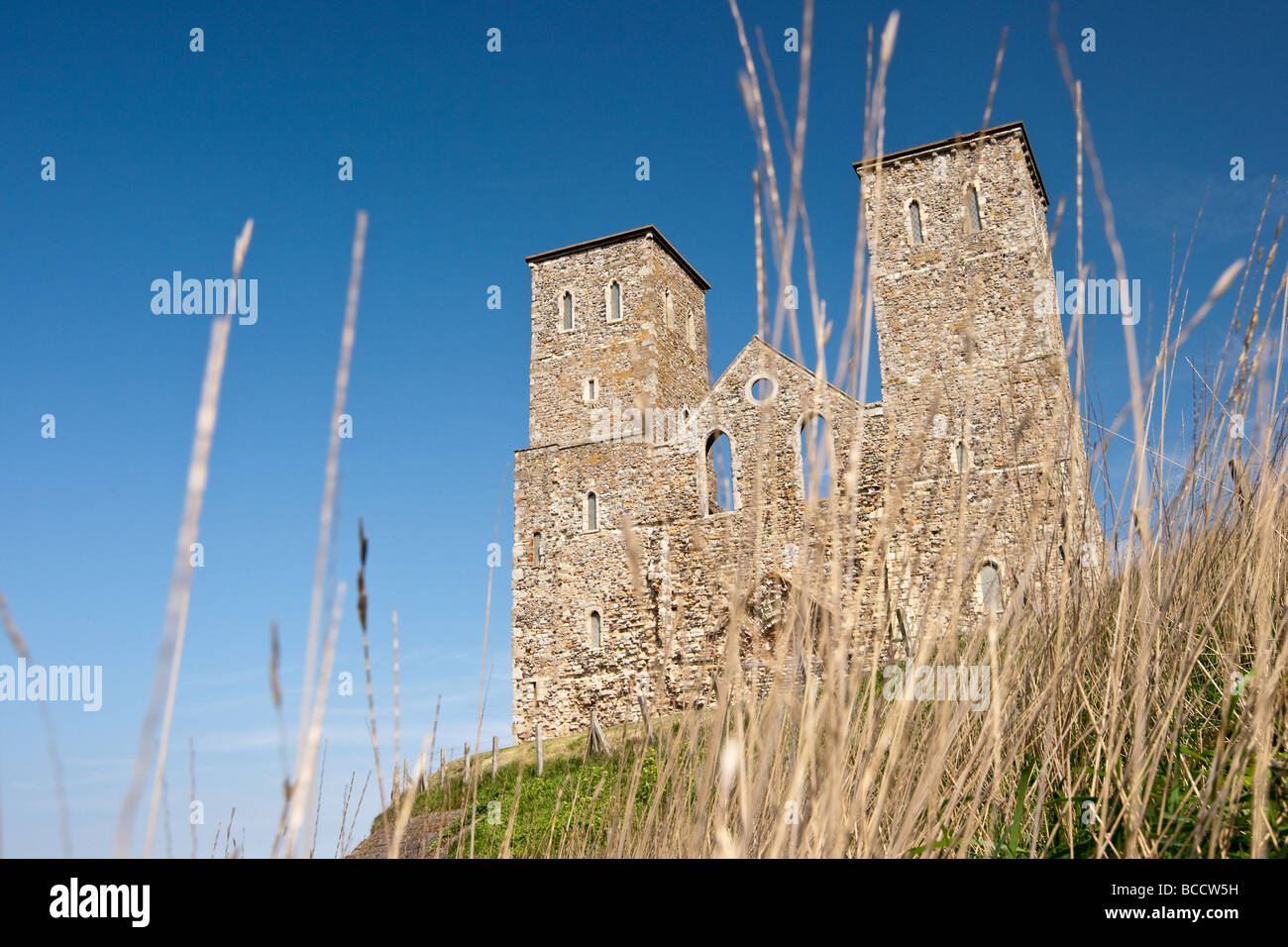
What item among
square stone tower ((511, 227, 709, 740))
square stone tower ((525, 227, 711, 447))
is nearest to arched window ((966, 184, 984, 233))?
square stone tower ((525, 227, 711, 447))

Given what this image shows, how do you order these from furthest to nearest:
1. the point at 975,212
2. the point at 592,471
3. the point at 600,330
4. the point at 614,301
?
the point at 614,301 → the point at 600,330 → the point at 592,471 → the point at 975,212

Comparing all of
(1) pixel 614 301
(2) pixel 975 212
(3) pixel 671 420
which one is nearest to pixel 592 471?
(3) pixel 671 420

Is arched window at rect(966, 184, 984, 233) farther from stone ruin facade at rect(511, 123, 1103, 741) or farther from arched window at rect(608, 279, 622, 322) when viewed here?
arched window at rect(608, 279, 622, 322)

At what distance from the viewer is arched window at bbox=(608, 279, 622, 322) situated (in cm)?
1748

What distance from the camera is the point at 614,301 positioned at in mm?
17594

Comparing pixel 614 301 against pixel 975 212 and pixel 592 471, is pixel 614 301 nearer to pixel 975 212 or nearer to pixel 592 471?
pixel 592 471

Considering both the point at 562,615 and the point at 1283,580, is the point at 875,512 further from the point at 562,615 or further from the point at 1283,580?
the point at 1283,580

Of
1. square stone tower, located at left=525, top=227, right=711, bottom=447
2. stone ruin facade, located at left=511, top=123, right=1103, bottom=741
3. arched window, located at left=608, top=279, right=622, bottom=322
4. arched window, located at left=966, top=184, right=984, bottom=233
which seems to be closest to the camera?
stone ruin facade, located at left=511, top=123, right=1103, bottom=741

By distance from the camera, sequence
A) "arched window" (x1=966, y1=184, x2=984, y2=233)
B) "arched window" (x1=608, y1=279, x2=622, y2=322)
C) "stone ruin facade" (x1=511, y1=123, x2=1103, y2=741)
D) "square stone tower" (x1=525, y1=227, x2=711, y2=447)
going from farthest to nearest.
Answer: "arched window" (x1=608, y1=279, x2=622, y2=322) < "square stone tower" (x1=525, y1=227, x2=711, y2=447) < "arched window" (x1=966, y1=184, x2=984, y2=233) < "stone ruin facade" (x1=511, y1=123, x2=1103, y2=741)

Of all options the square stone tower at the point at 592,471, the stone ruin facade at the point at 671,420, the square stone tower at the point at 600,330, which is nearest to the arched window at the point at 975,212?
the stone ruin facade at the point at 671,420

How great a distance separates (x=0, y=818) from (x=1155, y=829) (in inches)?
66.6

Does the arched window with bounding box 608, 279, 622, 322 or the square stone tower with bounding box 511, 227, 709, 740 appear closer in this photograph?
the square stone tower with bounding box 511, 227, 709, 740

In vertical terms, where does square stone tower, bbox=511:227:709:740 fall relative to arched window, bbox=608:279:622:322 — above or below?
below

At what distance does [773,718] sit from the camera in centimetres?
117
